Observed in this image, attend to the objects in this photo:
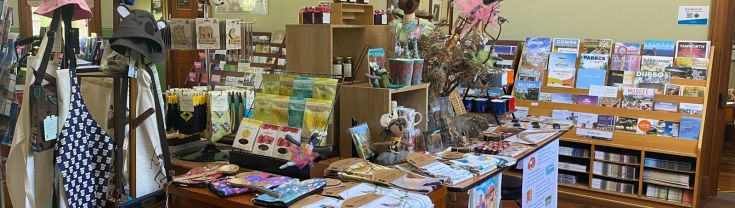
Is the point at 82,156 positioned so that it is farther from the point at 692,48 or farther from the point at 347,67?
the point at 692,48

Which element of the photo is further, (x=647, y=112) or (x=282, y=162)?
(x=647, y=112)

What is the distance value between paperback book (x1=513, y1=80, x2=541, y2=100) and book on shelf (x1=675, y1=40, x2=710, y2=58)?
1.05 m

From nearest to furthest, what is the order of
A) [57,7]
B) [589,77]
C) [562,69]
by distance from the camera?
[57,7] → [589,77] → [562,69]

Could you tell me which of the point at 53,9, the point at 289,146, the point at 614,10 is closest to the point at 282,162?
the point at 289,146

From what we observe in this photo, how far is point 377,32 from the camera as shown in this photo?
117 inches

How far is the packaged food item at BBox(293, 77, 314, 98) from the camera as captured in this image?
105 inches

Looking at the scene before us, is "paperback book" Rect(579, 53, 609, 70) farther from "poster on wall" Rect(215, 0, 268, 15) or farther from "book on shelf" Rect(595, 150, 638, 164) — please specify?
"poster on wall" Rect(215, 0, 268, 15)

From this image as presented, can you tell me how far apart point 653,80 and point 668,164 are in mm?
631

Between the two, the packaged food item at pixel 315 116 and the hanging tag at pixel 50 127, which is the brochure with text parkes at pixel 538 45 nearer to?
the packaged food item at pixel 315 116

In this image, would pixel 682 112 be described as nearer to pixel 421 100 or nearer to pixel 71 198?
pixel 421 100

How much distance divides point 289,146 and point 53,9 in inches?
40.1

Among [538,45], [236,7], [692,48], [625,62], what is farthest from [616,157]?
[236,7]

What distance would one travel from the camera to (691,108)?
4324 millimetres

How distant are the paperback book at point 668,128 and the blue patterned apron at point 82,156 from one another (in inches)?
149
